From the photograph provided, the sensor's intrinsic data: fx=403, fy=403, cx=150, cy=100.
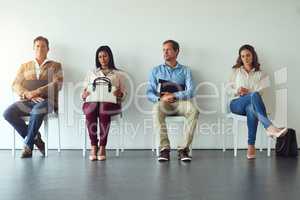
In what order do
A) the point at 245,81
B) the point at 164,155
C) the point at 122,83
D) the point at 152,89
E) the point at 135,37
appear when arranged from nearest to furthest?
the point at 164,155 → the point at 152,89 → the point at 245,81 → the point at 122,83 → the point at 135,37

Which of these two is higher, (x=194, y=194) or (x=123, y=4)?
(x=123, y=4)

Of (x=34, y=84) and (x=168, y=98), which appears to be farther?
(x=34, y=84)

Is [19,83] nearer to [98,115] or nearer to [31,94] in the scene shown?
[31,94]

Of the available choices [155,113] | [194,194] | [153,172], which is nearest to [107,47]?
[155,113]

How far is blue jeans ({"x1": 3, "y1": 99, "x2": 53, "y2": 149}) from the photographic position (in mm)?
4195

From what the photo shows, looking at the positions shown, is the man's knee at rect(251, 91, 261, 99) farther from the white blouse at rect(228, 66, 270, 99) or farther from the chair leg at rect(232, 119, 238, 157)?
the chair leg at rect(232, 119, 238, 157)

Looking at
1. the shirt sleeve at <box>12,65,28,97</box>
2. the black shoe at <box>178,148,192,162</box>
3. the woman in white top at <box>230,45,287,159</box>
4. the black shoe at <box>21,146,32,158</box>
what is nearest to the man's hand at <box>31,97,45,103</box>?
the shirt sleeve at <box>12,65,28,97</box>

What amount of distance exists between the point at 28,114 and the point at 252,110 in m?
2.37

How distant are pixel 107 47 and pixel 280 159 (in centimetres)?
222

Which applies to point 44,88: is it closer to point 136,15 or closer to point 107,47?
point 107,47

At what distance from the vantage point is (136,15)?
4.84 meters

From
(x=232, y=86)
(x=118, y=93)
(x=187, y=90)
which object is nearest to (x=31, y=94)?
(x=118, y=93)

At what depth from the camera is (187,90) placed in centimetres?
434

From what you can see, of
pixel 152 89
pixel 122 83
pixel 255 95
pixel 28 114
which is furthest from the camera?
pixel 122 83
